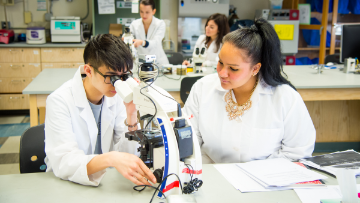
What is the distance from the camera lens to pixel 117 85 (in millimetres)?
997

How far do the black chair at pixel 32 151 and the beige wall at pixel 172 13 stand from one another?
3.91 meters

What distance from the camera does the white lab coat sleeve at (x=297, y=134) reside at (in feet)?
4.42

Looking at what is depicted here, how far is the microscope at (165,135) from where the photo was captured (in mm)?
891

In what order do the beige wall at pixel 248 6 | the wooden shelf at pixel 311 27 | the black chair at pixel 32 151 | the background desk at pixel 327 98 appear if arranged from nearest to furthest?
the black chair at pixel 32 151 → the background desk at pixel 327 98 → the wooden shelf at pixel 311 27 → the beige wall at pixel 248 6

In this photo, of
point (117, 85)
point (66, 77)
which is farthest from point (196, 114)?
point (66, 77)

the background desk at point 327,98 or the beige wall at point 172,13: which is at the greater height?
the beige wall at point 172,13

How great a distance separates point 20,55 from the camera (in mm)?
4098

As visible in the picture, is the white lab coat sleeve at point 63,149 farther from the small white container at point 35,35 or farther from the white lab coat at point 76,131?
the small white container at point 35,35

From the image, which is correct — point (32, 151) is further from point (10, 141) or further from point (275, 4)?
point (275, 4)

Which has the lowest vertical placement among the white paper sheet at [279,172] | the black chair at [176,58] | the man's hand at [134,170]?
the white paper sheet at [279,172]

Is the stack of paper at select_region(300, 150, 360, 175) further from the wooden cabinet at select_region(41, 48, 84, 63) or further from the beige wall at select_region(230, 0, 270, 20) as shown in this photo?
the beige wall at select_region(230, 0, 270, 20)

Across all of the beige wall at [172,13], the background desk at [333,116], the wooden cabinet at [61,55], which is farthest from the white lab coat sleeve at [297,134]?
the beige wall at [172,13]

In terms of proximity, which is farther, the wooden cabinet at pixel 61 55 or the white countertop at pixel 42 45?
the wooden cabinet at pixel 61 55

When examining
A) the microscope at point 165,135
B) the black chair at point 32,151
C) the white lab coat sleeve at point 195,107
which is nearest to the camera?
the microscope at point 165,135
